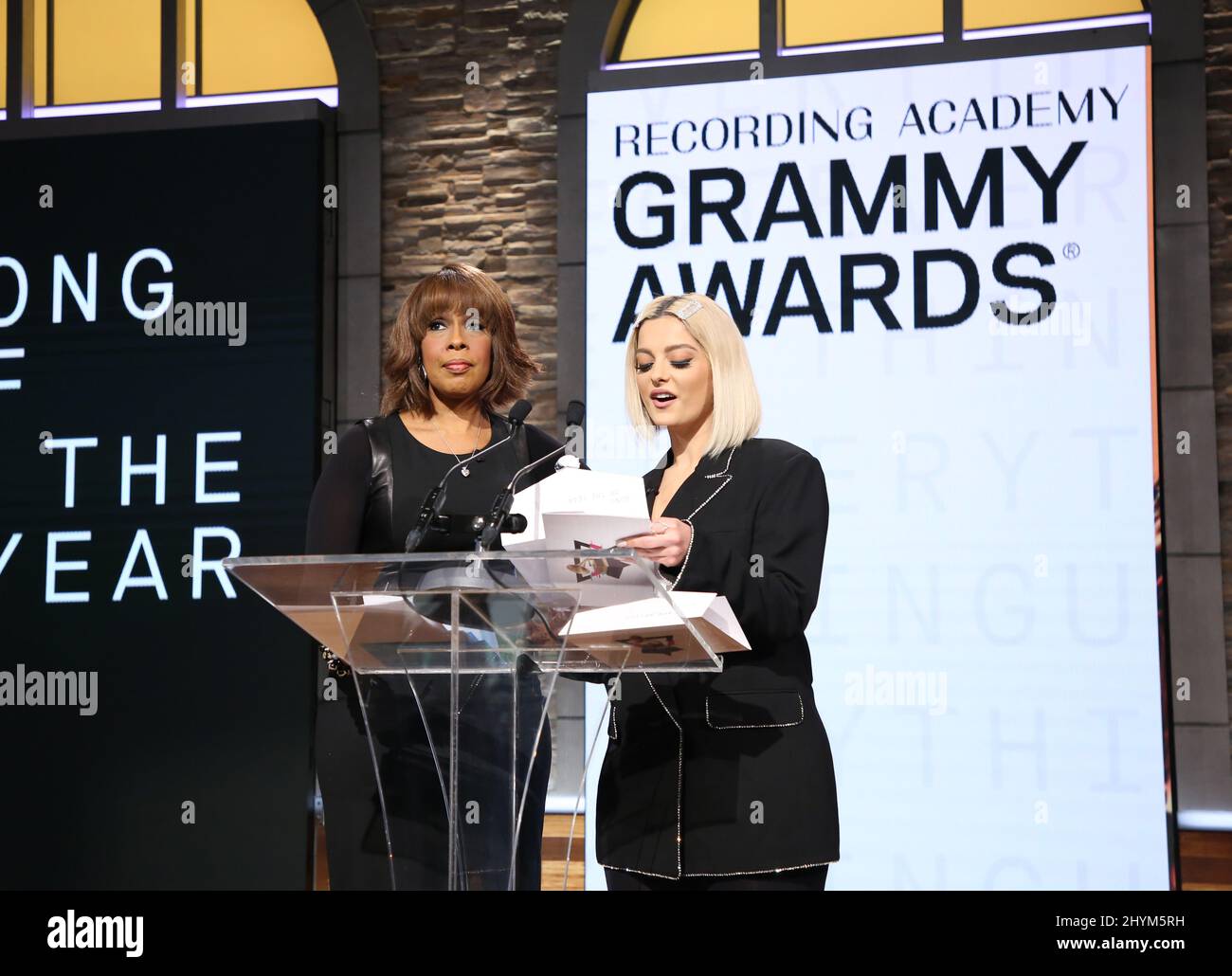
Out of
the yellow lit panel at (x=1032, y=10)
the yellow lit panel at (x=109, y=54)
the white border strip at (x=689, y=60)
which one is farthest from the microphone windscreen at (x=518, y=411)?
the yellow lit panel at (x=109, y=54)

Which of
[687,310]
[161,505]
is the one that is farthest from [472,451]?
[161,505]

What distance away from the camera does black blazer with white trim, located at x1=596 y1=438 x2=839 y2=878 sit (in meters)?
2.59

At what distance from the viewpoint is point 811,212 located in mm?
5309

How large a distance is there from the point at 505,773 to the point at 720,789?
1.67ft

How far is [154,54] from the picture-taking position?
19.7 ft

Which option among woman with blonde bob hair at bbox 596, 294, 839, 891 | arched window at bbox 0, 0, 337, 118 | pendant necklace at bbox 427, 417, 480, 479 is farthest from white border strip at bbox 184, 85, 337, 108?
woman with blonde bob hair at bbox 596, 294, 839, 891

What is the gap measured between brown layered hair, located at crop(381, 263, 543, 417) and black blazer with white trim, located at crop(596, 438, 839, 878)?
75cm

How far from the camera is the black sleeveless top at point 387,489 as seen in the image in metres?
3.01

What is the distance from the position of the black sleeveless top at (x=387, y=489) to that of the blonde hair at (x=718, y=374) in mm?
352

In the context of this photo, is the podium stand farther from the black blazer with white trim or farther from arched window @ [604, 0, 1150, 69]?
arched window @ [604, 0, 1150, 69]

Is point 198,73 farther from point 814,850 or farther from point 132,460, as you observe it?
point 814,850

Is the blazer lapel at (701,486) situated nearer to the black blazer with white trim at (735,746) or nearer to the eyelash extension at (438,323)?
the black blazer with white trim at (735,746)

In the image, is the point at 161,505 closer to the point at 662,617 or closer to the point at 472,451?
the point at 472,451

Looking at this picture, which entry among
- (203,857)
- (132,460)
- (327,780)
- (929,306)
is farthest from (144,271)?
(327,780)
